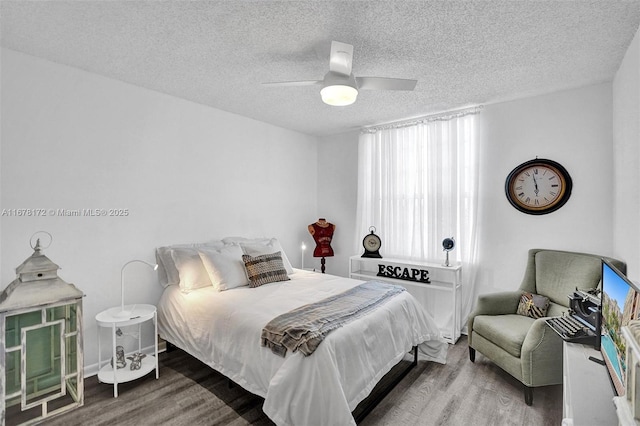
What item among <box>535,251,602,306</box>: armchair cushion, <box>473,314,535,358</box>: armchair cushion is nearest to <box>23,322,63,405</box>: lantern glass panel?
<box>473,314,535,358</box>: armchair cushion

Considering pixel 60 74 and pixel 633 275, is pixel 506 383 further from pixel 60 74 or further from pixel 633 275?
pixel 60 74

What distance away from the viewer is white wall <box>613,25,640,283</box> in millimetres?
2105

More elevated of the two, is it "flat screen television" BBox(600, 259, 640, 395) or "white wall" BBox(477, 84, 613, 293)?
"white wall" BBox(477, 84, 613, 293)

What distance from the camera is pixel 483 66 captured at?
258cm

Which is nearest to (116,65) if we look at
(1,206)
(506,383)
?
(1,206)

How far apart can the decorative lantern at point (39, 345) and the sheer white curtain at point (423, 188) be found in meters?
3.44

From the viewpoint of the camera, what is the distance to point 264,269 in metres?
3.26

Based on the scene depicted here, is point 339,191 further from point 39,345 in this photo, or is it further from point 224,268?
point 39,345

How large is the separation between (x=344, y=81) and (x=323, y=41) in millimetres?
331

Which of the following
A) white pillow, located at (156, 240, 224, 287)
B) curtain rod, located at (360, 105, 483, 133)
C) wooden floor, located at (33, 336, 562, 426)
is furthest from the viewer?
curtain rod, located at (360, 105, 483, 133)

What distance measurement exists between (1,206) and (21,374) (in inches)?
48.5

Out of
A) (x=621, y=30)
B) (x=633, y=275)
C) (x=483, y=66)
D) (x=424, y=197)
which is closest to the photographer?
(x=621, y=30)

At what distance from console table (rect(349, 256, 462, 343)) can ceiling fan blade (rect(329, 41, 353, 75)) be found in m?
2.50

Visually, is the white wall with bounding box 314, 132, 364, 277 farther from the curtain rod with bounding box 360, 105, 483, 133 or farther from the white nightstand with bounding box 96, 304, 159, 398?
the white nightstand with bounding box 96, 304, 159, 398
